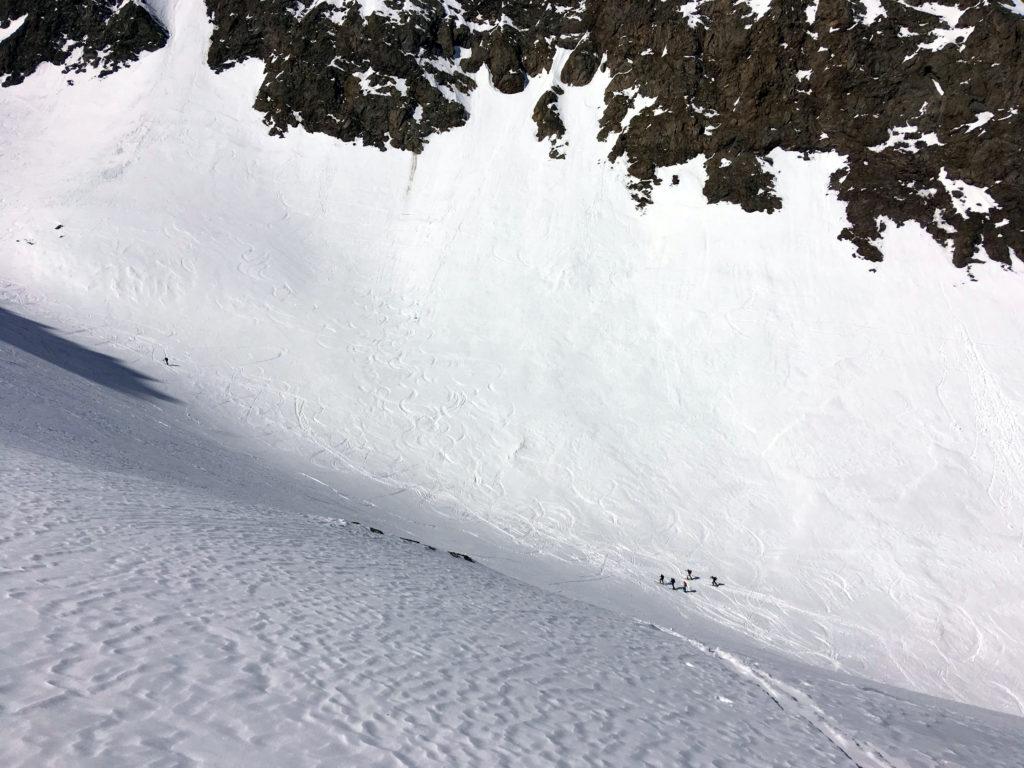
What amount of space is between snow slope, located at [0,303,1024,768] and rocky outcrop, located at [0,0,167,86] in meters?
41.7

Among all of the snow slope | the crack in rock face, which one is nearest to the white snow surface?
the crack in rock face

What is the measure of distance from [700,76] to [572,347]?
19.6m

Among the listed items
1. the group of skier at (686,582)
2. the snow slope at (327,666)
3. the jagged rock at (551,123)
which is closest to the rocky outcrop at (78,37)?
the jagged rock at (551,123)

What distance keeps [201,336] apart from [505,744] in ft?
77.9

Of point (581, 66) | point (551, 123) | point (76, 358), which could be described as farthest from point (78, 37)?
point (76, 358)

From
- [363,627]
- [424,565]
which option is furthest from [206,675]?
[424,565]

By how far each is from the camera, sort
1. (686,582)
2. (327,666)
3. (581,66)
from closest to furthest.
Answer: (327,666) → (686,582) → (581,66)

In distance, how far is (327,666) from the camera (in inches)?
178

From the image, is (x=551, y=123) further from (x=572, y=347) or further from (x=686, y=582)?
(x=686, y=582)

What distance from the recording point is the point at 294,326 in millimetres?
25812

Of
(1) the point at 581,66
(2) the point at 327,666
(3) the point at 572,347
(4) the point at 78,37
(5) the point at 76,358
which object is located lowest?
(2) the point at 327,666

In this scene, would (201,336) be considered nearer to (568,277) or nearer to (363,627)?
(568,277)

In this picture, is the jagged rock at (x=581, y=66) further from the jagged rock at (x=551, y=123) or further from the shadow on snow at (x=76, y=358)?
the shadow on snow at (x=76, y=358)

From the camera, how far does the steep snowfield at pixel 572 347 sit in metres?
15.8
